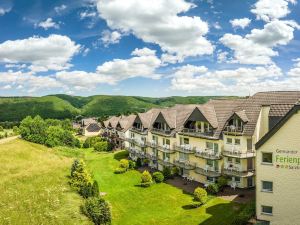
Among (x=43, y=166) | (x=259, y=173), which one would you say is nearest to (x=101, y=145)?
(x=43, y=166)

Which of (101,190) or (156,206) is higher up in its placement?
(156,206)

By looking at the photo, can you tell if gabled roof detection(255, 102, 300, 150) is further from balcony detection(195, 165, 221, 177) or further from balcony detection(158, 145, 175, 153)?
balcony detection(158, 145, 175, 153)

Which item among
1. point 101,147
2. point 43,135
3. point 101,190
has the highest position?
point 43,135

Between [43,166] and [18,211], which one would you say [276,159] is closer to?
[18,211]

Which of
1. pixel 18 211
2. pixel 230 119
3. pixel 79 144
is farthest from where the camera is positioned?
pixel 79 144

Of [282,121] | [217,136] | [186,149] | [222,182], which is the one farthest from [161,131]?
[282,121]

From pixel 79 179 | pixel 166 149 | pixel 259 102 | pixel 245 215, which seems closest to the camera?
pixel 245 215

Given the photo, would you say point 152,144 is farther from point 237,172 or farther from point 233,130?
point 237,172
